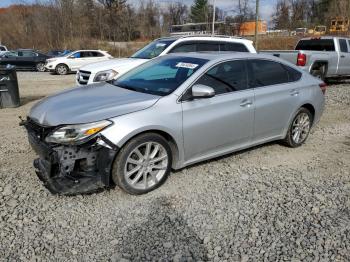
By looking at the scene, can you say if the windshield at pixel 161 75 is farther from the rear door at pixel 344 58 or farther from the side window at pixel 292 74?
the rear door at pixel 344 58

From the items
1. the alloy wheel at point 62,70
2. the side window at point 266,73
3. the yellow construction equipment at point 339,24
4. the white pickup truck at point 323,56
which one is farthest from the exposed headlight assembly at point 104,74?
the yellow construction equipment at point 339,24

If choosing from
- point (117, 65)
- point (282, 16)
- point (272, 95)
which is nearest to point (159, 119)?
point (272, 95)

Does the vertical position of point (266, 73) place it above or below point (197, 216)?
above

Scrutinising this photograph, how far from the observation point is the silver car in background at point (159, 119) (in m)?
3.72

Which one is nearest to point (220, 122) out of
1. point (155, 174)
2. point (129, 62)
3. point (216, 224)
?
point (155, 174)

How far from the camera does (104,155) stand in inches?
146

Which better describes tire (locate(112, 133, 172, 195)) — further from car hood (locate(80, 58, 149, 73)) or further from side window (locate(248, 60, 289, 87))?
car hood (locate(80, 58, 149, 73))

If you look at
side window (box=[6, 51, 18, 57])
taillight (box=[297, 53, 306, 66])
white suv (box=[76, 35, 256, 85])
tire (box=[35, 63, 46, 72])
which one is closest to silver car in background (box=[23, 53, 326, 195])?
white suv (box=[76, 35, 256, 85])

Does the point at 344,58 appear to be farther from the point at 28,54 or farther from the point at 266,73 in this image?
the point at 28,54

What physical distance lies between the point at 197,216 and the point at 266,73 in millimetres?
2591

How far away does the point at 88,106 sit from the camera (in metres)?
3.98

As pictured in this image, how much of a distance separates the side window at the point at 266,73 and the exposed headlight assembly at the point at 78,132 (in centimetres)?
234

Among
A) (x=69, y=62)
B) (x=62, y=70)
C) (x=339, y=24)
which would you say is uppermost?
(x=339, y=24)

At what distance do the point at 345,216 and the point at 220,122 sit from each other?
1779mm
